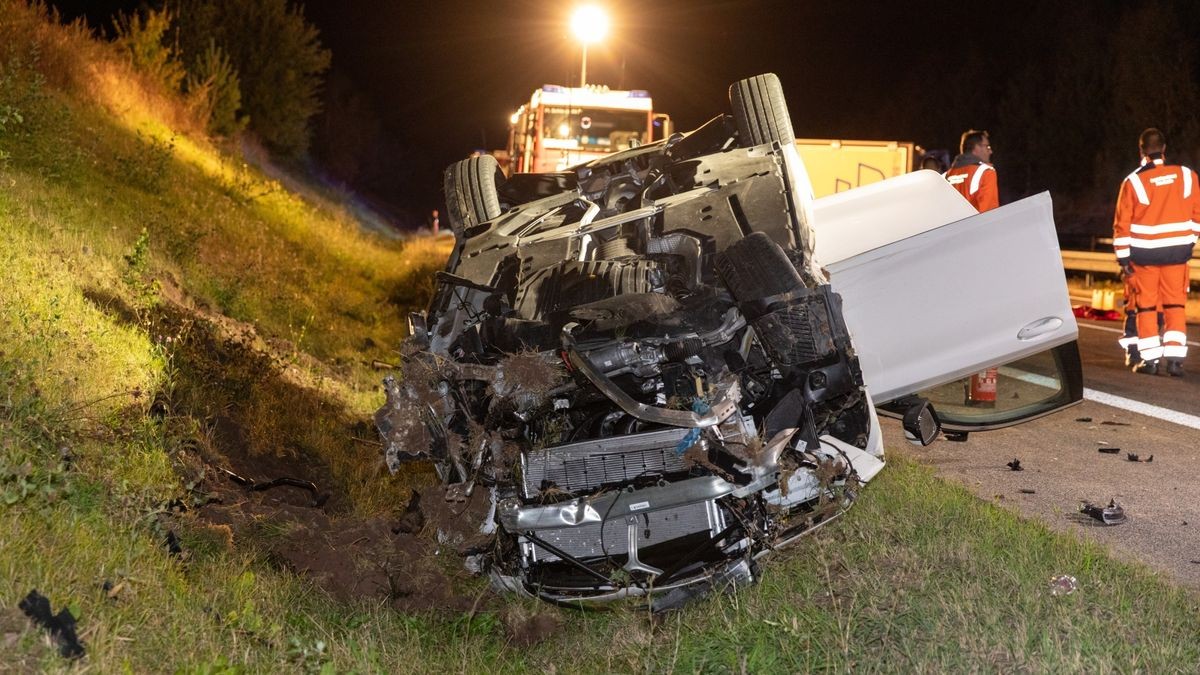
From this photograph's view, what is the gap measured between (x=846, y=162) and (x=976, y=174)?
14.3 ft

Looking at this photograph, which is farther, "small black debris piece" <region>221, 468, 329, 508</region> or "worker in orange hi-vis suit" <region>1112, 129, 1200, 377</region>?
"worker in orange hi-vis suit" <region>1112, 129, 1200, 377</region>

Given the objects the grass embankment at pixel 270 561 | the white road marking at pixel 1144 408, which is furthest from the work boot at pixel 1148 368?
the grass embankment at pixel 270 561

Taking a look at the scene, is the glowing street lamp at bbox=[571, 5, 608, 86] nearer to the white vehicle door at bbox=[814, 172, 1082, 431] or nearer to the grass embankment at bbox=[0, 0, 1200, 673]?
the grass embankment at bbox=[0, 0, 1200, 673]

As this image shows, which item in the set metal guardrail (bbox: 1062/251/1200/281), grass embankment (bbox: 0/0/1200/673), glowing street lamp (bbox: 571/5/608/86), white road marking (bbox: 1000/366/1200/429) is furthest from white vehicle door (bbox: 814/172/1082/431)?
glowing street lamp (bbox: 571/5/608/86)

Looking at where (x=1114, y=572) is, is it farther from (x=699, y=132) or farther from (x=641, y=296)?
(x=699, y=132)

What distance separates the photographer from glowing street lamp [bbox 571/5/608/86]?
68.7 feet

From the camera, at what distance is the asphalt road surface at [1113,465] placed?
4473 mm

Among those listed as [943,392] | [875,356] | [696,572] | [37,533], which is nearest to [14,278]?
[37,533]

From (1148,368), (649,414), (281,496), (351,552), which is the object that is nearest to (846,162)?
(1148,368)

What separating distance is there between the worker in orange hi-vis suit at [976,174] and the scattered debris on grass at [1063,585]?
4.61 meters

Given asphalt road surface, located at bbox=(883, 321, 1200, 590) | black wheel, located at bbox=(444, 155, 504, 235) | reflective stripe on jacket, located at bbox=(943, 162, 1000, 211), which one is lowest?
asphalt road surface, located at bbox=(883, 321, 1200, 590)

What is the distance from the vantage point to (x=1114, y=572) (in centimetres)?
387

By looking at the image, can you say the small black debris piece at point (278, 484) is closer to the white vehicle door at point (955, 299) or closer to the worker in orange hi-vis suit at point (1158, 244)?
the white vehicle door at point (955, 299)

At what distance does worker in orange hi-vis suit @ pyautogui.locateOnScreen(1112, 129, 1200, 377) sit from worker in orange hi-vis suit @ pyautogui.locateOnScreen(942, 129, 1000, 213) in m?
1.20
